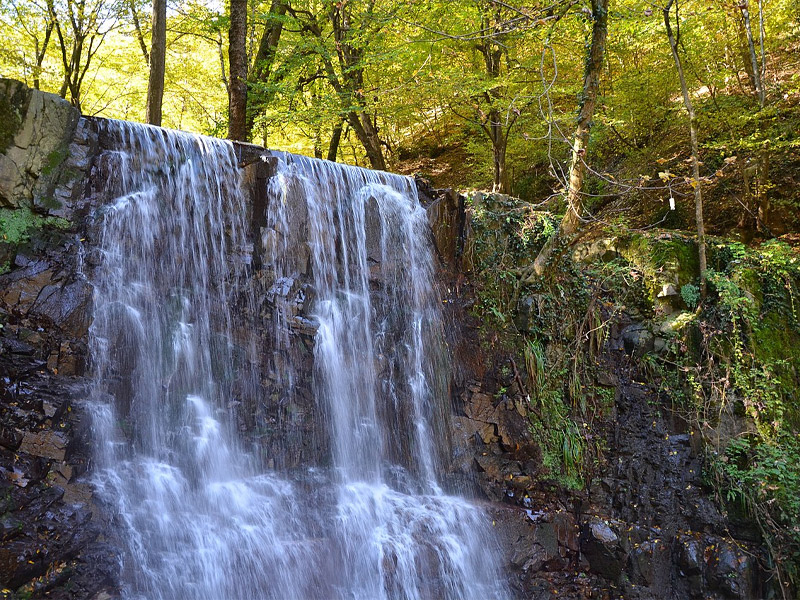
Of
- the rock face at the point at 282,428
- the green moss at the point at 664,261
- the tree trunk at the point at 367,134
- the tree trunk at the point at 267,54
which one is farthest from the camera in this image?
the tree trunk at the point at 367,134

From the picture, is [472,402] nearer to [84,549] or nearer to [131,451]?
[131,451]

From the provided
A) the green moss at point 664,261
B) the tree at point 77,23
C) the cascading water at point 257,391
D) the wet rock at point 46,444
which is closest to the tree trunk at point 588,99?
the green moss at point 664,261

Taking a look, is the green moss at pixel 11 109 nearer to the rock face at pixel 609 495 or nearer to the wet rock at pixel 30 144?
the wet rock at pixel 30 144

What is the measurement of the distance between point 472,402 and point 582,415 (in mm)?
1581

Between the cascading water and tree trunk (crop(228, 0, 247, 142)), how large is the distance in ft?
9.01

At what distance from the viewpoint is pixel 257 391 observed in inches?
272

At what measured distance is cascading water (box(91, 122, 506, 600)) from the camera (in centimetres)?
559

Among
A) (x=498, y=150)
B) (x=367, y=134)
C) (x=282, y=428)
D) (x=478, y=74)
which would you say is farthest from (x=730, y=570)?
(x=367, y=134)

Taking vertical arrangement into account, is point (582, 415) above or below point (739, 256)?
below

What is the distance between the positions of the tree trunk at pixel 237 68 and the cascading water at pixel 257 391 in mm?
2746

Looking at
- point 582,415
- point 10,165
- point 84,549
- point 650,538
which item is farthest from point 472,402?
point 10,165

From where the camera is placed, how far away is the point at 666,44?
11.6 metres

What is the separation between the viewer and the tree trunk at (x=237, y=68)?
32.5 ft

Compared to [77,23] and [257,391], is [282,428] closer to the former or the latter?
[257,391]
